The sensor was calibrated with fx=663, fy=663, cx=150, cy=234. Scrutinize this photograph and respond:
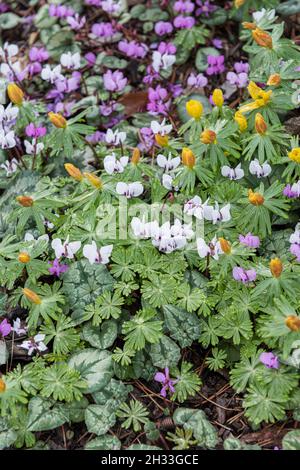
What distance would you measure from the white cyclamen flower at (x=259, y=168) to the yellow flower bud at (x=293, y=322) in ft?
2.92

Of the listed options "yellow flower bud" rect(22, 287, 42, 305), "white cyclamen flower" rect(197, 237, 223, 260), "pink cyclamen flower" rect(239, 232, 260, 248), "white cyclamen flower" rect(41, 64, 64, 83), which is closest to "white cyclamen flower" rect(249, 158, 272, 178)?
"pink cyclamen flower" rect(239, 232, 260, 248)

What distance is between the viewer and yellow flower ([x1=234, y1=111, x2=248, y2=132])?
3449 mm

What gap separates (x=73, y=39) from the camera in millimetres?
4844

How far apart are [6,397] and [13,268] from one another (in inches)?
25.9

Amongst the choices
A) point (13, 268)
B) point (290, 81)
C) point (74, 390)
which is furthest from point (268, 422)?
point (290, 81)

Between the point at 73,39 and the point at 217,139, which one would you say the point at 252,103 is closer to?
the point at 217,139

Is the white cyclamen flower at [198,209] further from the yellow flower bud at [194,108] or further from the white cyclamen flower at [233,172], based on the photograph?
the yellow flower bud at [194,108]

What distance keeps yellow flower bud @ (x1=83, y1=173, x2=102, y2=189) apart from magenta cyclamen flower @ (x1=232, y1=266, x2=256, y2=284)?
2.68 feet

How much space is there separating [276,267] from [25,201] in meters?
1.29

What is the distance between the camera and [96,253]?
10.4 ft

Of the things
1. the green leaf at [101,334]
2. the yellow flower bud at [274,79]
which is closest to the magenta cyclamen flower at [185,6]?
the yellow flower bud at [274,79]

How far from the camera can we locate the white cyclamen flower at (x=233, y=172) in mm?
3475

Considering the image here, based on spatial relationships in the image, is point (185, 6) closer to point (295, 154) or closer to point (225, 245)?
point (295, 154)

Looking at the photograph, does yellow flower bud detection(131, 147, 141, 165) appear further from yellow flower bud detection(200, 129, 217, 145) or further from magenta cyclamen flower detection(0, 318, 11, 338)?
magenta cyclamen flower detection(0, 318, 11, 338)
